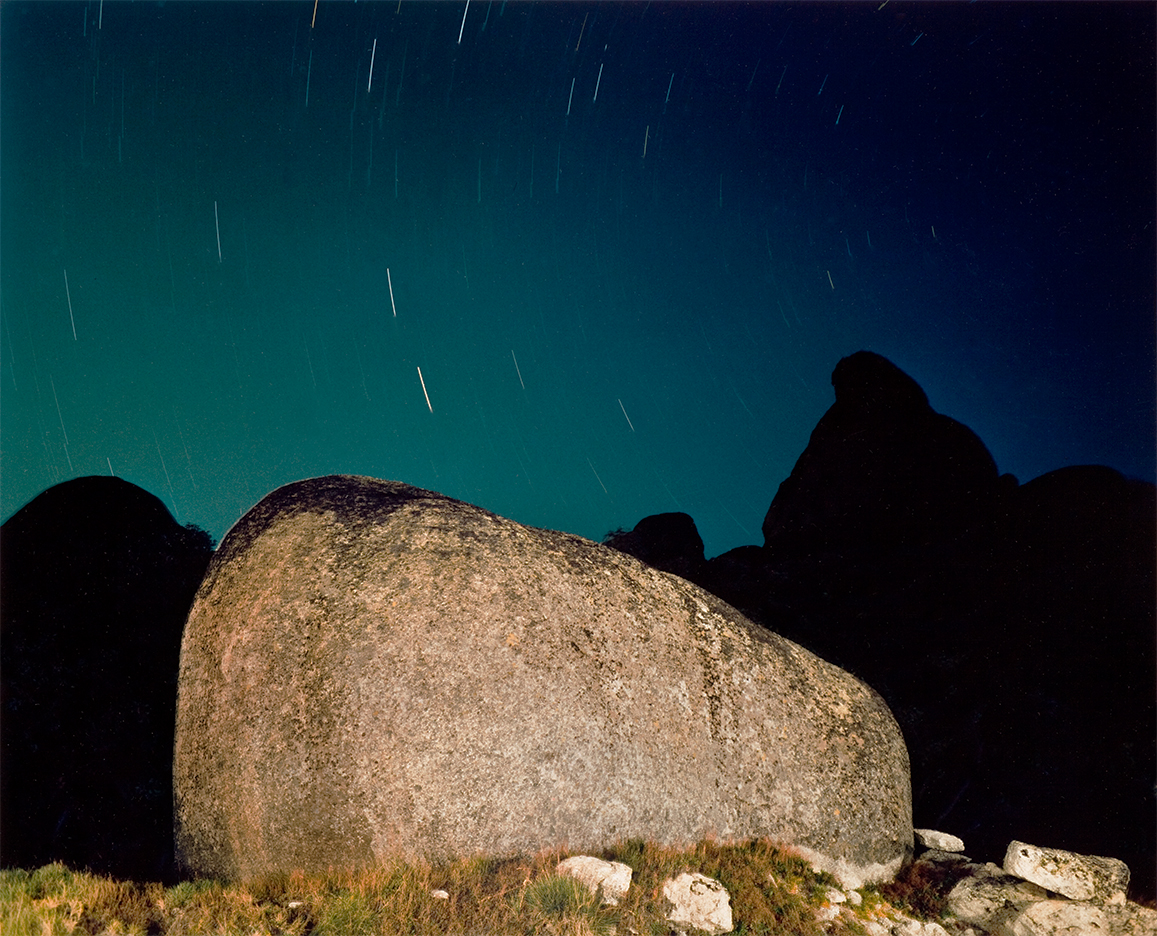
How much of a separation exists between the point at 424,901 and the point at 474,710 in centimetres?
172

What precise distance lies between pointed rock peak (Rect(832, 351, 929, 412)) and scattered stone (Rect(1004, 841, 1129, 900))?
42715mm

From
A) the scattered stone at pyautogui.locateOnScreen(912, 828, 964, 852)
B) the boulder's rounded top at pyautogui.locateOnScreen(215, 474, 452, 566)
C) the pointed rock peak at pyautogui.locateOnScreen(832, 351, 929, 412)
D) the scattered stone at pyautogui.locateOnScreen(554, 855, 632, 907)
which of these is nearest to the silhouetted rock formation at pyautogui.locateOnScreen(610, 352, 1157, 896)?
the pointed rock peak at pyautogui.locateOnScreen(832, 351, 929, 412)

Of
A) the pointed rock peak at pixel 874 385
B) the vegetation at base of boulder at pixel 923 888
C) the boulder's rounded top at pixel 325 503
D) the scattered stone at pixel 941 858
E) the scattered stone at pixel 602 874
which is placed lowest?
the vegetation at base of boulder at pixel 923 888

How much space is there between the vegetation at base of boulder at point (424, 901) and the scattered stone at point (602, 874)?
9 centimetres

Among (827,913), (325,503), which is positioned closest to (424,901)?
(827,913)

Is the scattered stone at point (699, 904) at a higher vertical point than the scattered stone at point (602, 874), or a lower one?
lower

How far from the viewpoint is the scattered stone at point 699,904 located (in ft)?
20.8

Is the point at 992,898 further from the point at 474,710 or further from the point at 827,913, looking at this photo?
the point at 474,710

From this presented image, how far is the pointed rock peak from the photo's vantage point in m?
46.2

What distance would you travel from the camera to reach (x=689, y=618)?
866 centimetres

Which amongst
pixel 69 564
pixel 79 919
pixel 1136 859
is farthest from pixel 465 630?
pixel 1136 859

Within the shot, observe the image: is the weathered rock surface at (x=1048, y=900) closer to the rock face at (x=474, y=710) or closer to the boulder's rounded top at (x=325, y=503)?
the rock face at (x=474, y=710)

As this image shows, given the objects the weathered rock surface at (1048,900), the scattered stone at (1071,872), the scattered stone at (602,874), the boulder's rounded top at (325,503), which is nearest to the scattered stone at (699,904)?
the scattered stone at (602,874)

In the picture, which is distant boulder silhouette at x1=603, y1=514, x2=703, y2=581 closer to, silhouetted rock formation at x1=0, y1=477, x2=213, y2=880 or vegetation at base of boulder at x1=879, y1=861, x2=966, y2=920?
silhouetted rock formation at x1=0, y1=477, x2=213, y2=880
